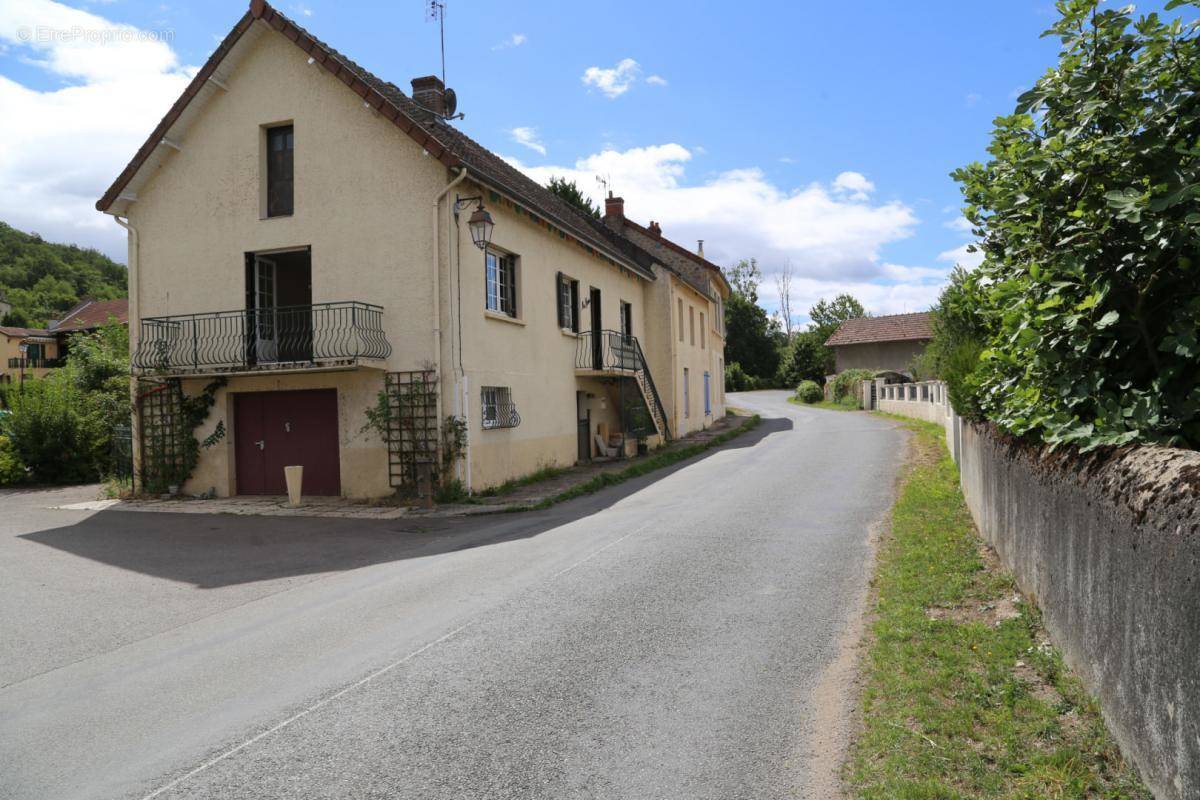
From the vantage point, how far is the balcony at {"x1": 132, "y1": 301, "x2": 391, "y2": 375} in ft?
45.9

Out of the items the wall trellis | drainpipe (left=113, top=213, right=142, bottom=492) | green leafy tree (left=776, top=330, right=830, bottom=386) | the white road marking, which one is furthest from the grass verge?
green leafy tree (left=776, top=330, right=830, bottom=386)

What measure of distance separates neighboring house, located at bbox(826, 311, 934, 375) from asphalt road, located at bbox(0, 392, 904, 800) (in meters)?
40.9

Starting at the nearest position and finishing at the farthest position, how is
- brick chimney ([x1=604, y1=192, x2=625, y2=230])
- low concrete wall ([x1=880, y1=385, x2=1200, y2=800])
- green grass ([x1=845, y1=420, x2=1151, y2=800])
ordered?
low concrete wall ([x1=880, y1=385, x2=1200, y2=800]) → green grass ([x1=845, y1=420, x2=1151, y2=800]) → brick chimney ([x1=604, y1=192, x2=625, y2=230])

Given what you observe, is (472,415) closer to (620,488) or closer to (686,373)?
(620,488)

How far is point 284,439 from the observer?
615 inches

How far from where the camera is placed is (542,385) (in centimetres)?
1783

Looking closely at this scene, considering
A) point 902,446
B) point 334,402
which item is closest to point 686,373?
point 902,446

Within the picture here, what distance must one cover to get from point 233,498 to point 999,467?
1385 cm

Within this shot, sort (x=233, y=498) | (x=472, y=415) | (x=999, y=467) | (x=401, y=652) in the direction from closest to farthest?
1. (x=401, y=652)
2. (x=999, y=467)
3. (x=472, y=415)
4. (x=233, y=498)

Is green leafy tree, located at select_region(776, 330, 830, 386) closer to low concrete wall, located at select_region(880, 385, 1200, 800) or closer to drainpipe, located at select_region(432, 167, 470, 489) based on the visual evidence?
drainpipe, located at select_region(432, 167, 470, 489)

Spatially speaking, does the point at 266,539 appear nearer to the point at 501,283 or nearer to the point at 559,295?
the point at 501,283

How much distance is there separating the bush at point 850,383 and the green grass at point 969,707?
3545cm

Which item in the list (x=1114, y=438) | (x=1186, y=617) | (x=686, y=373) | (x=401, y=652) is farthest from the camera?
(x=686, y=373)

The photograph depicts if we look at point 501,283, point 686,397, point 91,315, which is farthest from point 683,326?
point 91,315
